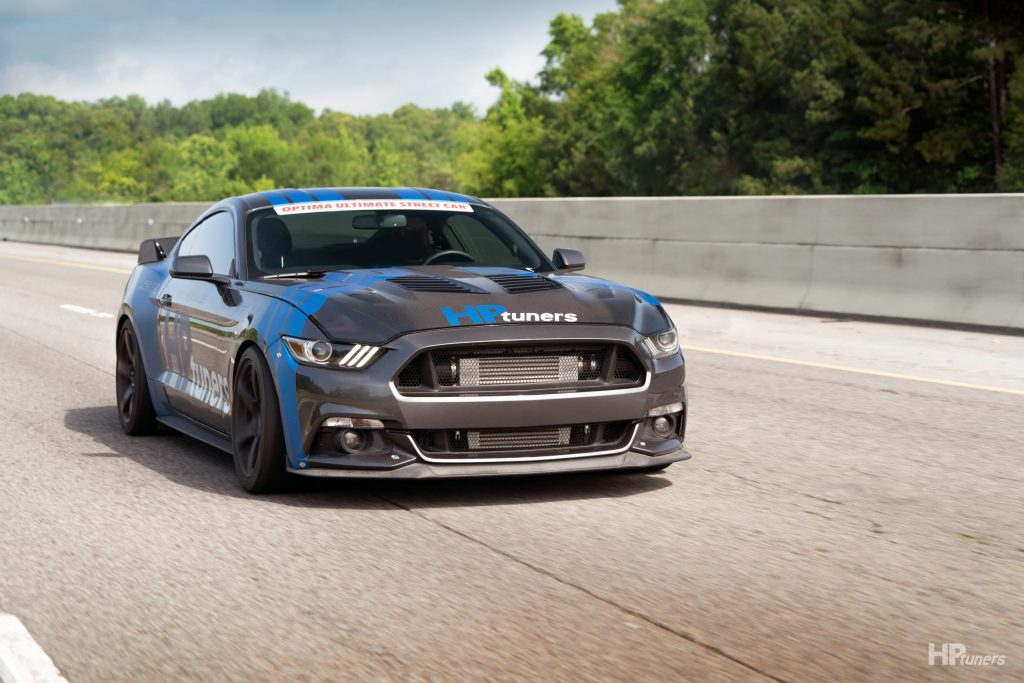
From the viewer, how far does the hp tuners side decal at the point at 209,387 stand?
7328 millimetres

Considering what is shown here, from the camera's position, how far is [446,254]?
7766mm

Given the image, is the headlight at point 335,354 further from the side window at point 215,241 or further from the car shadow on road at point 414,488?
the side window at point 215,241

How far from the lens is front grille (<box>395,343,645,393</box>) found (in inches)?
250

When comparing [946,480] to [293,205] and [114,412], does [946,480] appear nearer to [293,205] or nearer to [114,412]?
[293,205]

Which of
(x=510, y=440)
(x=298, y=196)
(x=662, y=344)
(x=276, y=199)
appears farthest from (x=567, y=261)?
(x=510, y=440)

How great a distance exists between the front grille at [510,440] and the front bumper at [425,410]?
22 millimetres

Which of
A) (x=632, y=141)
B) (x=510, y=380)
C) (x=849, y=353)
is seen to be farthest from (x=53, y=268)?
(x=632, y=141)

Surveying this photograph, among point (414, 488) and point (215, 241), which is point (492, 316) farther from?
point (215, 241)

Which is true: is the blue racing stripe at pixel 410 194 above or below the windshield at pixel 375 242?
above

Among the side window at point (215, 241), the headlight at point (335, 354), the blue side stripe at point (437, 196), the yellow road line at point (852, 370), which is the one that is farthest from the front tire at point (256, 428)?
the yellow road line at point (852, 370)

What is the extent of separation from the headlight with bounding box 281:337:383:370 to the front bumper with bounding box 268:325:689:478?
3 centimetres

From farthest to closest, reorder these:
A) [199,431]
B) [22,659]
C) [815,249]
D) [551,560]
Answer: [815,249]
[199,431]
[551,560]
[22,659]

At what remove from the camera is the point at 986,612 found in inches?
187

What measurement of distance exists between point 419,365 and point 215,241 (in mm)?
2405
